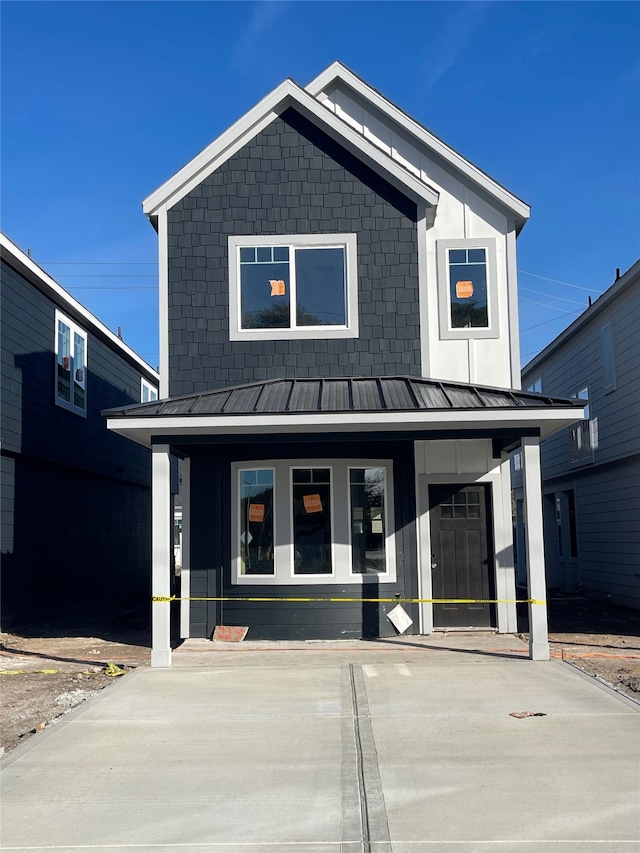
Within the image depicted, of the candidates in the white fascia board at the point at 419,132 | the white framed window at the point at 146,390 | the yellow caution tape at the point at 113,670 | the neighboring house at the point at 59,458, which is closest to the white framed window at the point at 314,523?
the yellow caution tape at the point at 113,670

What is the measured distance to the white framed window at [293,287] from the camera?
43.1ft

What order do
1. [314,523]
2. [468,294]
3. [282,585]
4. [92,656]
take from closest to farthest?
[92,656] < [282,585] < [314,523] < [468,294]

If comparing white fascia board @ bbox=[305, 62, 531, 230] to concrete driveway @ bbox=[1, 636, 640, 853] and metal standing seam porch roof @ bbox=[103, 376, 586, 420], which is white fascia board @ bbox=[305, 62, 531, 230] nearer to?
metal standing seam porch roof @ bbox=[103, 376, 586, 420]

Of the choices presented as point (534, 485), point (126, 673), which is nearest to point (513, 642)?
point (534, 485)

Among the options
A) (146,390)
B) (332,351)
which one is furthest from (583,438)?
(146,390)

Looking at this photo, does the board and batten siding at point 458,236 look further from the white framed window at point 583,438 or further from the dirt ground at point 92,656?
the white framed window at point 583,438

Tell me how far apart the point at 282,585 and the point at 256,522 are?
3.40 ft

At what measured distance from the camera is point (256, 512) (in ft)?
42.5

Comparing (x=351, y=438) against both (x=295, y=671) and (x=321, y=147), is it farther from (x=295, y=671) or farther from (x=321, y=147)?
(x=321, y=147)

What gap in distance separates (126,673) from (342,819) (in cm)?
600

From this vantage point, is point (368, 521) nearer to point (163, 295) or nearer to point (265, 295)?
point (265, 295)

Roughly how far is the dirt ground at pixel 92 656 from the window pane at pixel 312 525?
2.70 m

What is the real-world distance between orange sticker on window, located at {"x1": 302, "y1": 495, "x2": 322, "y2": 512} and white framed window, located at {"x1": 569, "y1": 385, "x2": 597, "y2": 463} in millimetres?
8973

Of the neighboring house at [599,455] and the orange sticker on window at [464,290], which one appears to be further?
the neighboring house at [599,455]
